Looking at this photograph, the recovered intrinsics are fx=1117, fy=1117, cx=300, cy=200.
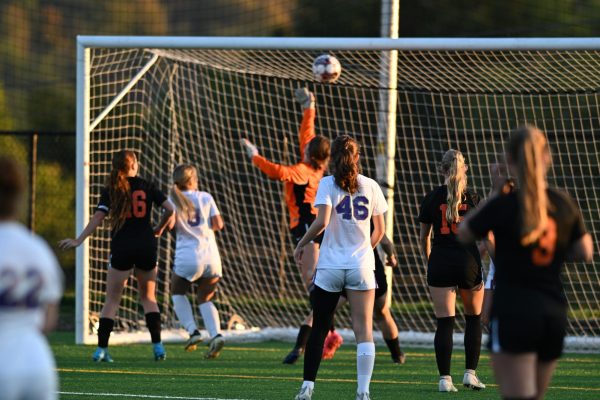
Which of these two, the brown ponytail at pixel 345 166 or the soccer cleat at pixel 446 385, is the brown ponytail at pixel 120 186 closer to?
the brown ponytail at pixel 345 166

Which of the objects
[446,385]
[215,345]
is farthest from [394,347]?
[446,385]

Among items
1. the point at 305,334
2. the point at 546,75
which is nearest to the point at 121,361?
the point at 305,334

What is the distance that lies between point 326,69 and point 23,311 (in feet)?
23.8

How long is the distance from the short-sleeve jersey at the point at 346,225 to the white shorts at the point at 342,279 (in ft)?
0.16

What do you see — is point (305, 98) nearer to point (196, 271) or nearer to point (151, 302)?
point (196, 271)

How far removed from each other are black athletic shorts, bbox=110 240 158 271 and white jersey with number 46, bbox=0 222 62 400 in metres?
5.79

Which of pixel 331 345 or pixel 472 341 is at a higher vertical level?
pixel 472 341

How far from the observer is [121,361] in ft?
33.4

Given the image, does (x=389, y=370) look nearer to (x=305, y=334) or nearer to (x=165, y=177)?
(x=305, y=334)

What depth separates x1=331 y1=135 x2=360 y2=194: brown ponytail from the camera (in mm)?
7254

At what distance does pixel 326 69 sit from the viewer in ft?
36.1

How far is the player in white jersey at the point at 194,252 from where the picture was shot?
410 inches

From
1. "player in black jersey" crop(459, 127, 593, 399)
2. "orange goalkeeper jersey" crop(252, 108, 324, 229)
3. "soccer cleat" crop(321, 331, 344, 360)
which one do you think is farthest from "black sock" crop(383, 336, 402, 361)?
"player in black jersey" crop(459, 127, 593, 399)

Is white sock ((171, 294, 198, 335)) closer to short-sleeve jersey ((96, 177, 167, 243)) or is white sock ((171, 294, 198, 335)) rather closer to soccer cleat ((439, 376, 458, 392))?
short-sleeve jersey ((96, 177, 167, 243))
